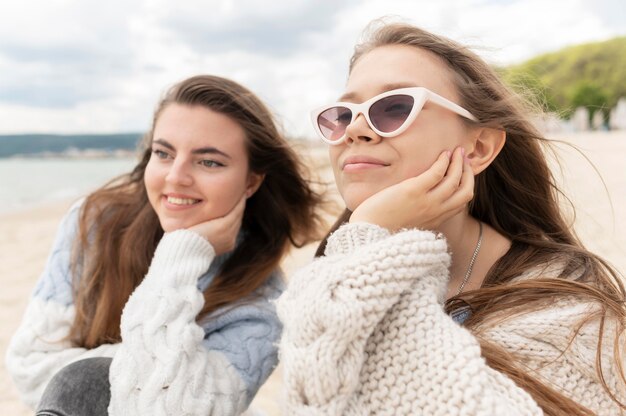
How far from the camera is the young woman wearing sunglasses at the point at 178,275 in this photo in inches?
100

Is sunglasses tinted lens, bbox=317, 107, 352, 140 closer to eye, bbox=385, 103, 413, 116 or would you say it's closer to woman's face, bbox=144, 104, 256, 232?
eye, bbox=385, 103, 413, 116

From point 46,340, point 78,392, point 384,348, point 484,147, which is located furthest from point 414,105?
point 46,340

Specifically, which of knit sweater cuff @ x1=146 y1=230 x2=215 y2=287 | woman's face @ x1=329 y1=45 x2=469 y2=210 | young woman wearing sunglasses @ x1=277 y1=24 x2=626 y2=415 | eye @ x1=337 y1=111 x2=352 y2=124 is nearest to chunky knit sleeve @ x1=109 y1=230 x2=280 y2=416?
knit sweater cuff @ x1=146 y1=230 x2=215 y2=287

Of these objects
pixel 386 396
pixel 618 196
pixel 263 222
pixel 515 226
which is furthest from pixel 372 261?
pixel 618 196

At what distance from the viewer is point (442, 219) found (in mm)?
2160

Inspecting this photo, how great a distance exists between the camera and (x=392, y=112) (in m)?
2.09

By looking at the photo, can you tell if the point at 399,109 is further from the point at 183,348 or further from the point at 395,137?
the point at 183,348

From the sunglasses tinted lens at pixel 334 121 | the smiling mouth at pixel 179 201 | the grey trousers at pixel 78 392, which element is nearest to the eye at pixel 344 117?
the sunglasses tinted lens at pixel 334 121

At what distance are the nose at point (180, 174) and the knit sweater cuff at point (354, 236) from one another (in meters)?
1.37

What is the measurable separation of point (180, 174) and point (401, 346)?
1819 mm

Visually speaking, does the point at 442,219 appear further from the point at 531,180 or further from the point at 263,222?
the point at 263,222

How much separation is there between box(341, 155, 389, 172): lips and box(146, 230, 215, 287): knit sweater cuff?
1.11 metres

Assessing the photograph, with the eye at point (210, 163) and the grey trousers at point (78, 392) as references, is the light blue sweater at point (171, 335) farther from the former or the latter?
the eye at point (210, 163)

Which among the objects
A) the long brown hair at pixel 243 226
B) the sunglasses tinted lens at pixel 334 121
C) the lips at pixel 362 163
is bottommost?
the long brown hair at pixel 243 226
